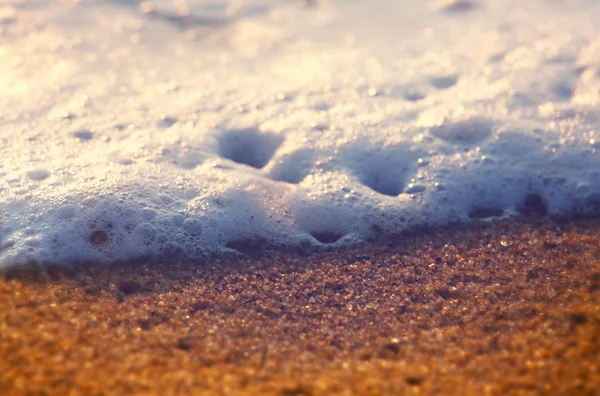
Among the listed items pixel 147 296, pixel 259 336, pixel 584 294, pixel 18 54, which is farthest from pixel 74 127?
pixel 584 294

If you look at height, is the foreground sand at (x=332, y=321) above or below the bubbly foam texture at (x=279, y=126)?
below

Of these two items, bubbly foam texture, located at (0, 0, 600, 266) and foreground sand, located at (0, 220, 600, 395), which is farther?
bubbly foam texture, located at (0, 0, 600, 266)

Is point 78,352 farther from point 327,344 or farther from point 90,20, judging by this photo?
point 90,20

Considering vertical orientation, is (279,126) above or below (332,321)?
above

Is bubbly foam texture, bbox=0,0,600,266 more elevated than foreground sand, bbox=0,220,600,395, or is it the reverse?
bubbly foam texture, bbox=0,0,600,266

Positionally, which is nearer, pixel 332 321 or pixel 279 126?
pixel 332 321
